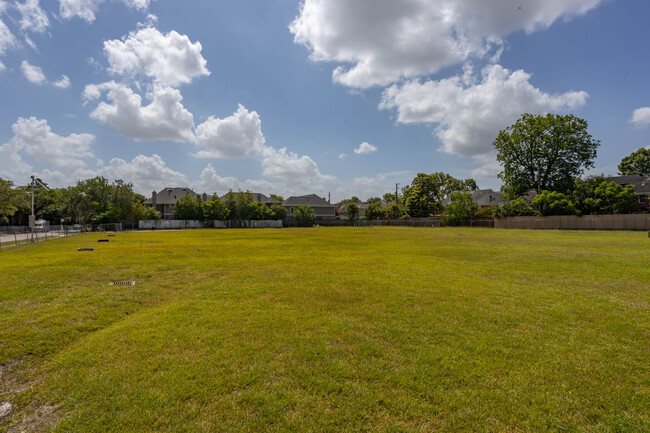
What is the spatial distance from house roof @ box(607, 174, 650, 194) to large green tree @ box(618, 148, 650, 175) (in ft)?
54.9

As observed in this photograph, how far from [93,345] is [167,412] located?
279 centimetres

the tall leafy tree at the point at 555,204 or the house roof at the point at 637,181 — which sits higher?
the house roof at the point at 637,181

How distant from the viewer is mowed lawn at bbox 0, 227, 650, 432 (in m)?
3.24

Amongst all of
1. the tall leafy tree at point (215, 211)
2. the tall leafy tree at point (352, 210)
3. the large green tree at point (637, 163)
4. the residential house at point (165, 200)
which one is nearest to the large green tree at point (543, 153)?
the large green tree at point (637, 163)

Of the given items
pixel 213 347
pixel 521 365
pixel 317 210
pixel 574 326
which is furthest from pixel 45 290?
pixel 317 210

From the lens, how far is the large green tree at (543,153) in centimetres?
5769

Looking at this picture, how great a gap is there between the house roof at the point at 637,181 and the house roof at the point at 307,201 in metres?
73.5

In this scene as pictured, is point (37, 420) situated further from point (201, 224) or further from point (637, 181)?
point (637, 181)

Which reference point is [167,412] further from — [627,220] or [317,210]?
[317,210]

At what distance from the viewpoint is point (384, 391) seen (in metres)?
3.65

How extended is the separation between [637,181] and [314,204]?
259 feet

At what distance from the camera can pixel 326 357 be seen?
450 centimetres

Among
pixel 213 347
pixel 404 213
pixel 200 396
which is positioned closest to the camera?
pixel 200 396

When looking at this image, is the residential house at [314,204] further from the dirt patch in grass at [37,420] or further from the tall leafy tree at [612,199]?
the dirt patch in grass at [37,420]
